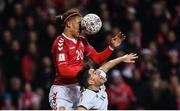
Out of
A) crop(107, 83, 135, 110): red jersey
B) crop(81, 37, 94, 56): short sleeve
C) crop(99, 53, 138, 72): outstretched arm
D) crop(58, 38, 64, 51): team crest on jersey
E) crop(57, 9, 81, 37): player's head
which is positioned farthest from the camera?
crop(107, 83, 135, 110): red jersey

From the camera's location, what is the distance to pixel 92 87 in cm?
888

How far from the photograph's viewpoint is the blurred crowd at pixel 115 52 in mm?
13883

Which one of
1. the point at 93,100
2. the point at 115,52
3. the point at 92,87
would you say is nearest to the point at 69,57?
the point at 92,87

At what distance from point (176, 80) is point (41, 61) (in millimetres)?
2707

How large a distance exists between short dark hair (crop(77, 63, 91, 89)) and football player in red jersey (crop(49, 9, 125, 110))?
9 cm

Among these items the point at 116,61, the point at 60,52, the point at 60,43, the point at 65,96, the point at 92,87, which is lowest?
the point at 65,96

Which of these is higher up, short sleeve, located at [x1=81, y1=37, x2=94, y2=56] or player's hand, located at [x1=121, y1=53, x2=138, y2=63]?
short sleeve, located at [x1=81, y1=37, x2=94, y2=56]

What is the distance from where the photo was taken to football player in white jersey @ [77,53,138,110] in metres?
8.79

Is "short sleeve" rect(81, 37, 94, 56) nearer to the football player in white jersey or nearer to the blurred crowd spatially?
the football player in white jersey

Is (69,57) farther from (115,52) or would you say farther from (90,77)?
(115,52)

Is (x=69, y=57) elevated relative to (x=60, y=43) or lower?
lower

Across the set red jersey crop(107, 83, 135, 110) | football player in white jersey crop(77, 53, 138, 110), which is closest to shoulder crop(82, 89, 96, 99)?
football player in white jersey crop(77, 53, 138, 110)

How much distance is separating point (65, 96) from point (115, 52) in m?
5.01

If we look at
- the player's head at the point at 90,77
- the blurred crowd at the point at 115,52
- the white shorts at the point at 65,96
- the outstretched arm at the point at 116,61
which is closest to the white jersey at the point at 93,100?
the player's head at the point at 90,77
